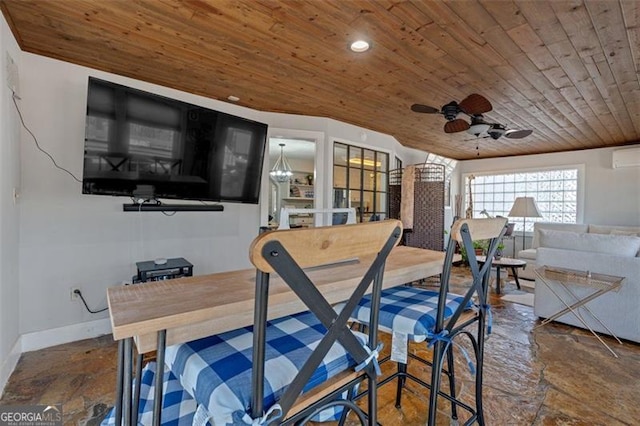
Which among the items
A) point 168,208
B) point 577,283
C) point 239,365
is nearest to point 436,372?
point 239,365

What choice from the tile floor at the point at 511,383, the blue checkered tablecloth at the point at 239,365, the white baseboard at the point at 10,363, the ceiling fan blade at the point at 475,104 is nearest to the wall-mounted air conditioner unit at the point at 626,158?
the tile floor at the point at 511,383

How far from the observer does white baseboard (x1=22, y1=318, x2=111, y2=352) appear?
2406 mm

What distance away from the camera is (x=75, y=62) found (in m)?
2.55

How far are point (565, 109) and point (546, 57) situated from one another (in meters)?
1.67

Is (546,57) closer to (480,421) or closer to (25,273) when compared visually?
(480,421)

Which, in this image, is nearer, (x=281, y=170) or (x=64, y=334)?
(x=64, y=334)

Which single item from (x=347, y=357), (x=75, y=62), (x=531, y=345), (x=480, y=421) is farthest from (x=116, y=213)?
(x=531, y=345)

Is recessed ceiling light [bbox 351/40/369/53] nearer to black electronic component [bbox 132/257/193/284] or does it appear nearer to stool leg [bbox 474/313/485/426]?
stool leg [bbox 474/313/485/426]

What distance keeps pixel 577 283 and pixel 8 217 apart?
4.39 m

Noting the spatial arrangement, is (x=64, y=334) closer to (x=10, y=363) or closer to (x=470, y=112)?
(x=10, y=363)

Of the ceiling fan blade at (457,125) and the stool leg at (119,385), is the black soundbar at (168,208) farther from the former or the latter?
the ceiling fan blade at (457,125)

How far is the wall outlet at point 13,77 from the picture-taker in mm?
2015

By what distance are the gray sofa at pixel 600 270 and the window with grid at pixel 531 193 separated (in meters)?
3.88

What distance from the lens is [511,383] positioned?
202 cm
